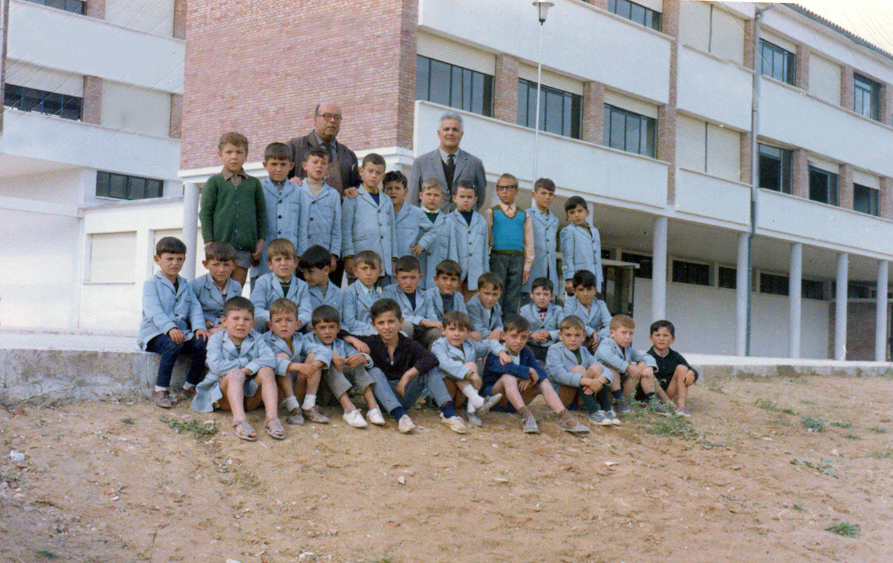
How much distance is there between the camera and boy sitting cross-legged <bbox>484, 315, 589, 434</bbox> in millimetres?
6551

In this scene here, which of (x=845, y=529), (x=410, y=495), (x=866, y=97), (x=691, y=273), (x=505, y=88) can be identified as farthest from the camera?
(x=866, y=97)

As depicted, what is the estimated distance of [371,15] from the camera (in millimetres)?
14578

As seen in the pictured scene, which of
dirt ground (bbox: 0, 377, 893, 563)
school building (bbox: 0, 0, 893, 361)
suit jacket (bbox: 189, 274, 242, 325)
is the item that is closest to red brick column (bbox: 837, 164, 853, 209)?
school building (bbox: 0, 0, 893, 361)

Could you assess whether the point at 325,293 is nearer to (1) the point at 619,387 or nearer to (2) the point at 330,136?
(2) the point at 330,136

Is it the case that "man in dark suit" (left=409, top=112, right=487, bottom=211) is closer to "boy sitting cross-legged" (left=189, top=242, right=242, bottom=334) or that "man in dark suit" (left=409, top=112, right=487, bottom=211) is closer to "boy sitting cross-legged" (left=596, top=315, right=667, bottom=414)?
"boy sitting cross-legged" (left=596, top=315, right=667, bottom=414)

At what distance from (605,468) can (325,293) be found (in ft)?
8.03

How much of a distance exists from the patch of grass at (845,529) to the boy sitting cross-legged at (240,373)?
364cm

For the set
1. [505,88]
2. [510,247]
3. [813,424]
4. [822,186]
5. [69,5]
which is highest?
[69,5]

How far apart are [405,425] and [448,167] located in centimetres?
293

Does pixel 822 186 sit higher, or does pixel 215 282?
pixel 822 186

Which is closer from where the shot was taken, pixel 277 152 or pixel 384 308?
pixel 384 308

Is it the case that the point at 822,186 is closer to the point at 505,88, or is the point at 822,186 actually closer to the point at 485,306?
the point at 505,88

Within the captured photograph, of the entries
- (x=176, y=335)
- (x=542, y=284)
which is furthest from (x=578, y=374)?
(x=176, y=335)

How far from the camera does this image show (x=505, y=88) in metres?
15.7
